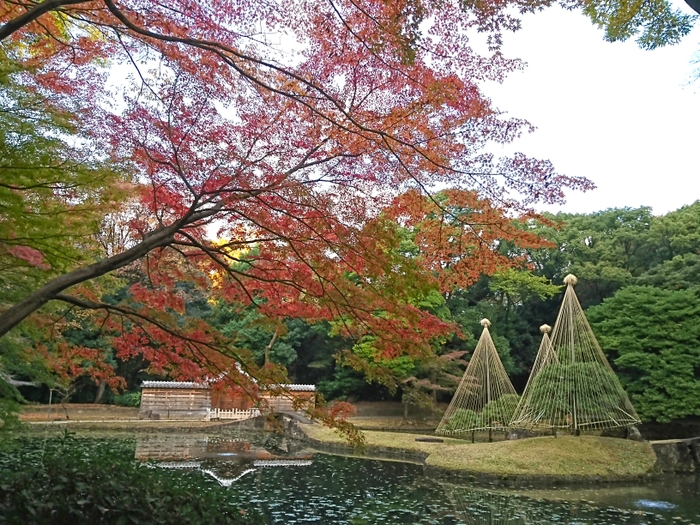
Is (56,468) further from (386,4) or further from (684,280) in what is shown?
(684,280)

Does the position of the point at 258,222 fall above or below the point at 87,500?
above

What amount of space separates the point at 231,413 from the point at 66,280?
2018 cm

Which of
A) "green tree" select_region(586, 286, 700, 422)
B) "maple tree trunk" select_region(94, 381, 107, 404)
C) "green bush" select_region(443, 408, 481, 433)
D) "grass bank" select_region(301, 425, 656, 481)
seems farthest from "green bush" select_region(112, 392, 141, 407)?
"green tree" select_region(586, 286, 700, 422)

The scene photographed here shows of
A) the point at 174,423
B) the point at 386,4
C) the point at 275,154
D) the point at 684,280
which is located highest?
the point at 684,280

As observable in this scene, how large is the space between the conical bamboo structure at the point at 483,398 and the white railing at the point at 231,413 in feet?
28.8

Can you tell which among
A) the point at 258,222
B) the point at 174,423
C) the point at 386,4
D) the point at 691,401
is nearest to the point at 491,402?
the point at 691,401

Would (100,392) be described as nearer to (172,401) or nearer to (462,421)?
(172,401)

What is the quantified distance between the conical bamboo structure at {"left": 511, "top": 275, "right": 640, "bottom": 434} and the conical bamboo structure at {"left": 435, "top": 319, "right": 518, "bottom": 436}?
1324 mm

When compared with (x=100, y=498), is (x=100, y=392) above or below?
above

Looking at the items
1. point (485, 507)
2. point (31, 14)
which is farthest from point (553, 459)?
point (31, 14)

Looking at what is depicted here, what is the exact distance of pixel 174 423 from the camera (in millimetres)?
20281

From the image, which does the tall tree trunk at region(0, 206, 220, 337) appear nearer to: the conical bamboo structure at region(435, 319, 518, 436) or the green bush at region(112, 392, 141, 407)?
the conical bamboo structure at region(435, 319, 518, 436)

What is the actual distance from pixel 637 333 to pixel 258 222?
1758 centimetres

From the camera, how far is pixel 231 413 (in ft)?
75.7
